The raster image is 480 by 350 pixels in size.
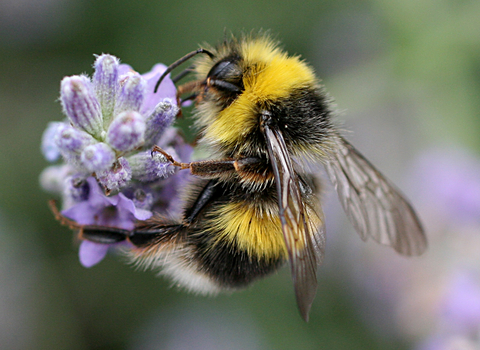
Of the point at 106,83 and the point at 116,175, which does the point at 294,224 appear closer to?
the point at 116,175

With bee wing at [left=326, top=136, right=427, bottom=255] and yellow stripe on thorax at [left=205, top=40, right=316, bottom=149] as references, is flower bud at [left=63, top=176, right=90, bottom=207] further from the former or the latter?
bee wing at [left=326, top=136, right=427, bottom=255]

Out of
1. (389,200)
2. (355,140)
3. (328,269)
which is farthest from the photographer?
(355,140)

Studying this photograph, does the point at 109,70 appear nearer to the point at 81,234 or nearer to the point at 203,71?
the point at 203,71

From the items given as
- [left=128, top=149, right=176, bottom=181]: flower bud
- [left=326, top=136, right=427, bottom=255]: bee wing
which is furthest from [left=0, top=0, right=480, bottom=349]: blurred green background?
[left=128, top=149, right=176, bottom=181]: flower bud

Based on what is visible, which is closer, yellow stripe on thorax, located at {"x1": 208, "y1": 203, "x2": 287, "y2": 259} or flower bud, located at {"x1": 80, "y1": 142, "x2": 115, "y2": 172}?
flower bud, located at {"x1": 80, "y1": 142, "x2": 115, "y2": 172}

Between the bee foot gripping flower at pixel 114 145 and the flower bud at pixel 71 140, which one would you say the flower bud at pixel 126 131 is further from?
the flower bud at pixel 71 140

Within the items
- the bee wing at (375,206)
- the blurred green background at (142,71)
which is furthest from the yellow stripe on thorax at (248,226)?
the blurred green background at (142,71)

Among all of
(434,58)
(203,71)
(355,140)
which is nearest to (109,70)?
(203,71)
